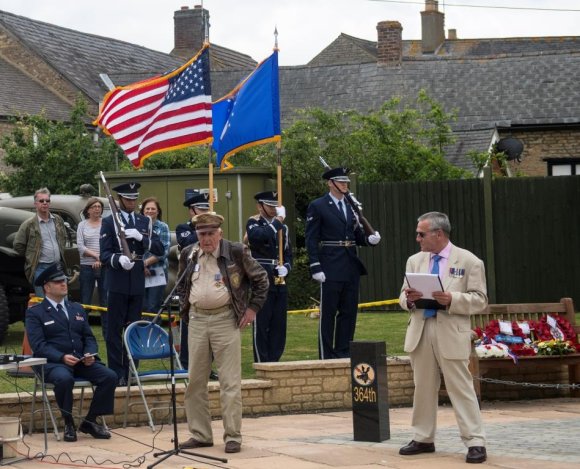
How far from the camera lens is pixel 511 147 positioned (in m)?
30.4

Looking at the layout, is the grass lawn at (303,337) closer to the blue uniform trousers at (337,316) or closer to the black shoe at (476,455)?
the blue uniform trousers at (337,316)

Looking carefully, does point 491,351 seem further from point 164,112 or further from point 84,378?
point 164,112

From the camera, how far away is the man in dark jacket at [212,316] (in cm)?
1068

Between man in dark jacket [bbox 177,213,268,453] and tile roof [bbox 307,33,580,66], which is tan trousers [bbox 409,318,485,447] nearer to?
man in dark jacket [bbox 177,213,268,453]

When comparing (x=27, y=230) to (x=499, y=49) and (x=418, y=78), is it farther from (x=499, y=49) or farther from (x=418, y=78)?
(x=499, y=49)

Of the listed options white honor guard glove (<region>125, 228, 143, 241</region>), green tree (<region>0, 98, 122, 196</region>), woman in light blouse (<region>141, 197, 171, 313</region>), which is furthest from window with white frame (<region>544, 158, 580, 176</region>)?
white honor guard glove (<region>125, 228, 143, 241</region>)

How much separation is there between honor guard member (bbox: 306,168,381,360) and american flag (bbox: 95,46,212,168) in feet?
4.89

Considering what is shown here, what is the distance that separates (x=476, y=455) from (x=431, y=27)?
4782 centimetres

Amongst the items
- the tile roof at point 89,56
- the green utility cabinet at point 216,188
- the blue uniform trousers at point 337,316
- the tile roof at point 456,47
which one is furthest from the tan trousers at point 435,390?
the tile roof at point 456,47

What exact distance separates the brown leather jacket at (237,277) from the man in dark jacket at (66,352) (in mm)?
1092

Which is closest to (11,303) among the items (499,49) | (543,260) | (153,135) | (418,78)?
(153,135)

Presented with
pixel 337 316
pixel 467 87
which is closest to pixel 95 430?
pixel 337 316

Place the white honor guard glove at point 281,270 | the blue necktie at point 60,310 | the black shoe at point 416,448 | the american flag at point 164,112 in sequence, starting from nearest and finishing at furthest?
the black shoe at point 416,448 < the blue necktie at point 60,310 < the white honor guard glove at point 281,270 < the american flag at point 164,112

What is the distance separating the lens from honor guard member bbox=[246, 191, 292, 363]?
1378 centimetres
